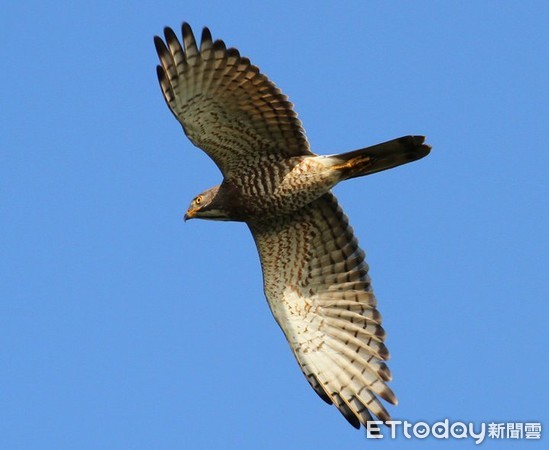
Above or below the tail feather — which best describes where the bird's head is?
below

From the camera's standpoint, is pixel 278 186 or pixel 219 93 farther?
pixel 278 186

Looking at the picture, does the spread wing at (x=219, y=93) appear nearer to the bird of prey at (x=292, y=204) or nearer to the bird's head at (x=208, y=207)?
the bird of prey at (x=292, y=204)

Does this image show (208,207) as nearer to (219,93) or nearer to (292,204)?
(292,204)

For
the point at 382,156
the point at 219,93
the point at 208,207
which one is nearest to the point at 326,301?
the point at 208,207

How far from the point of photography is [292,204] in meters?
12.5

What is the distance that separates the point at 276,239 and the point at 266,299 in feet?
2.27

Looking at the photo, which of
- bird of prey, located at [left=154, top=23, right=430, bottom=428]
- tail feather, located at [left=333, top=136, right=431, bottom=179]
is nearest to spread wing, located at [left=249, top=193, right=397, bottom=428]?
bird of prey, located at [left=154, top=23, right=430, bottom=428]

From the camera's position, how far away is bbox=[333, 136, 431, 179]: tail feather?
11836 mm

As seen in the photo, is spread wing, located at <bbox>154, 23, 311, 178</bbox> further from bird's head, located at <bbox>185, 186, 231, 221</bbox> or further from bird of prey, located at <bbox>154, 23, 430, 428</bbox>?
bird's head, located at <bbox>185, 186, 231, 221</bbox>

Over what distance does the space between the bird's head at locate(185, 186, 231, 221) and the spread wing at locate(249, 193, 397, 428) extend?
512 millimetres

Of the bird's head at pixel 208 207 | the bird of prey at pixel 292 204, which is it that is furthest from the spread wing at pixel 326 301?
the bird's head at pixel 208 207

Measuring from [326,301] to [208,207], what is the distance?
1.70 meters

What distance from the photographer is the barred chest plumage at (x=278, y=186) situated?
12219 mm

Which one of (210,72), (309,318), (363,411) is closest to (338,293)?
(309,318)
